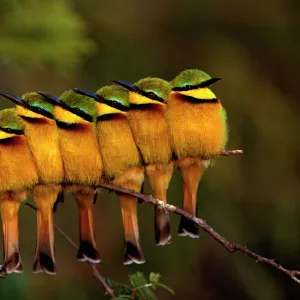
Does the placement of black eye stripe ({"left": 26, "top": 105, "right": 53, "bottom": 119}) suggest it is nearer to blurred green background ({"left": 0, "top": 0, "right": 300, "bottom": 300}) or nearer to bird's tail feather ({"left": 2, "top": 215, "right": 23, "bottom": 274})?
bird's tail feather ({"left": 2, "top": 215, "right": 23, "bottom": 274})

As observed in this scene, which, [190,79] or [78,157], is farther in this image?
[190,79]

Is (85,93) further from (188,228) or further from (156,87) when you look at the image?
(188,228)

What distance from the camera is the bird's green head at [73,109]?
2.85m

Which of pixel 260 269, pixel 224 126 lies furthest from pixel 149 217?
pixel 224 126

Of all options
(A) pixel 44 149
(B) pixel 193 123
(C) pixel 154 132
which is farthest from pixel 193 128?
(A) pixel 44 149

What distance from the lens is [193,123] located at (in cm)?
299

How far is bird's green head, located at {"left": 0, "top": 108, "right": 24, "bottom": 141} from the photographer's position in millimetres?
2820

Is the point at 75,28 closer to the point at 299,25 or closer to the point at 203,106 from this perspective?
the point at 203,106

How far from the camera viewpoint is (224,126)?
3.05 metres

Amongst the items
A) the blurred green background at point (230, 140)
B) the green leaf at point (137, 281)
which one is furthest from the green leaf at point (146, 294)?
the blurred green background at point (230, 140)

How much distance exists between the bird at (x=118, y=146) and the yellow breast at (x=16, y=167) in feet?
0.71

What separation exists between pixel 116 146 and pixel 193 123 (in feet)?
0.80

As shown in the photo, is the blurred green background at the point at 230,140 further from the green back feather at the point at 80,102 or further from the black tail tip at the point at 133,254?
the green back feather at the point at 80,102

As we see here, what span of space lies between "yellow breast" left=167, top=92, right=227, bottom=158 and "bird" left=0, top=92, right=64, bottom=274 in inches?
13.5
